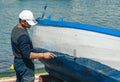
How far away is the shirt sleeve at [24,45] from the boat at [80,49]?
55.5 inches

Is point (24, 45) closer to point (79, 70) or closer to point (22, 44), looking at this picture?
point (22, 44)

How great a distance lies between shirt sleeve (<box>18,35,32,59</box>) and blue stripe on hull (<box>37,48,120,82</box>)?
4.70ft

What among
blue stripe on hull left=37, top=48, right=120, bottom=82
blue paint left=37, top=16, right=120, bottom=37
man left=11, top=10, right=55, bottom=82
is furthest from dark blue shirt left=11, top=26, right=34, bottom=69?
blue paint left=37, top=16, right=120, bottom=37

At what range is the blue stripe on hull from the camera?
7.01m

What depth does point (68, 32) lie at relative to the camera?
760cm

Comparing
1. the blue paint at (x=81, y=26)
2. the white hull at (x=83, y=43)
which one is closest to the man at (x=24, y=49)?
the white hull at (x=83, y=43)

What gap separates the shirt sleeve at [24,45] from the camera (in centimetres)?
635

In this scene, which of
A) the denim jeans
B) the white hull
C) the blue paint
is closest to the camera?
the denim jeans

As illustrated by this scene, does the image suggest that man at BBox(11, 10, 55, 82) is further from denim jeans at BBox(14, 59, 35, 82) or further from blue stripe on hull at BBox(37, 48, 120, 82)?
blue stripe on hull at BBox(37, 48, 120, 82)

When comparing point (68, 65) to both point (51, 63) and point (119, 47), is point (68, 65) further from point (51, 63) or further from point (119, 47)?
point (119, 47)

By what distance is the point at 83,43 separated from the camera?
729cm

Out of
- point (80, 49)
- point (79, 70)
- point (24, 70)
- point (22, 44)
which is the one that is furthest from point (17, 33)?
point (79, 70)

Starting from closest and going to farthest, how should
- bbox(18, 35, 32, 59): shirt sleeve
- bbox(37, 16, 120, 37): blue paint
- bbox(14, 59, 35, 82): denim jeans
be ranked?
bbox(18, 35, 32, 59): shirt sleeve, bbox(14, 59, 35, 82): denim jeans, bbox(37, 16, 120, 37): blue paint

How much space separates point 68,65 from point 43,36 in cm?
108
